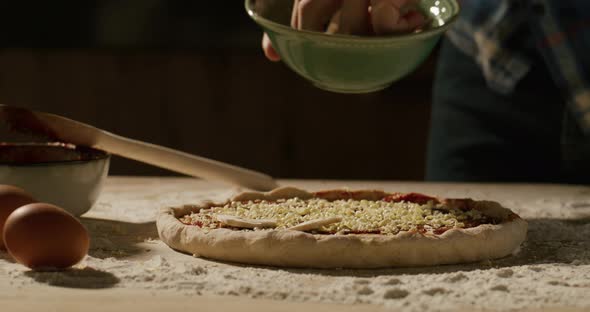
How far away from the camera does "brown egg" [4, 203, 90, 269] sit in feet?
4.54

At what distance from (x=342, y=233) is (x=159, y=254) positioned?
1.03 ft

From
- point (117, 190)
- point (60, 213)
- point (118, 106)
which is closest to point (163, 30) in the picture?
point (118, 106)

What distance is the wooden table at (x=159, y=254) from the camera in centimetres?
126

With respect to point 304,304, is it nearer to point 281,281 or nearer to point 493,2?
point 281,281

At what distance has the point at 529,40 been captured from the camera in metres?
2.47

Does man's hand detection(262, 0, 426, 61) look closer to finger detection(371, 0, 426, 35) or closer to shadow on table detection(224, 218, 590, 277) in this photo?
finger detection(371, 0, 426, 35)

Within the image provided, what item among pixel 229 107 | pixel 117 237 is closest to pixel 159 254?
pixel 117 237

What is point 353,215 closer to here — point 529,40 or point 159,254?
point 159,254

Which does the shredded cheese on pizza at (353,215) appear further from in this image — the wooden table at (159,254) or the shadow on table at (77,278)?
the shadow on table at (77,278)

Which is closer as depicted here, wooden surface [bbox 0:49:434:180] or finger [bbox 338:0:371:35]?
finger [bbox 338:0:371:35]

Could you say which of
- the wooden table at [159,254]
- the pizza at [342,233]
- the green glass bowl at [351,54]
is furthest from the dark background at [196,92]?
the green glass bowl at [351,54]

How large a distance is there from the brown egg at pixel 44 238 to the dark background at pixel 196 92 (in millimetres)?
2388

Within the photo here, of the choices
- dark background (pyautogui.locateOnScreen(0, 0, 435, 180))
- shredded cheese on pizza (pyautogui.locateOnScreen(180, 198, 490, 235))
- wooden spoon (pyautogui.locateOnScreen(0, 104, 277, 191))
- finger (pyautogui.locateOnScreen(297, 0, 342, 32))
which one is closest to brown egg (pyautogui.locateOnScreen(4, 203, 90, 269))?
shredded cheese on pizza (pyautogui.locateOnScreen(180, 198, 490, 235))

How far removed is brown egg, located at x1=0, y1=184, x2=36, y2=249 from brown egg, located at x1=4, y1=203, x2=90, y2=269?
4.8 inches
